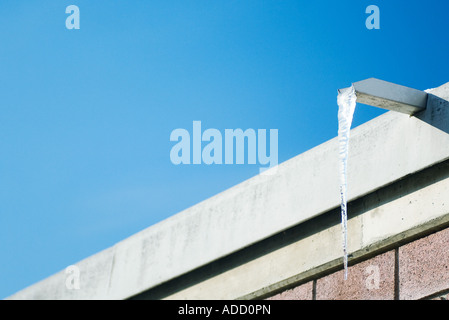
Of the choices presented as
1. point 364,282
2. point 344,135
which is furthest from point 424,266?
point 344,135

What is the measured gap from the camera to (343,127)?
489cm

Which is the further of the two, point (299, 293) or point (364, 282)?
point (299, 293)

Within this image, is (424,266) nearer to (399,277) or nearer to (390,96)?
(399,277)

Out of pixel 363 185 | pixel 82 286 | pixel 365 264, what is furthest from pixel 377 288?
pixel 82 286

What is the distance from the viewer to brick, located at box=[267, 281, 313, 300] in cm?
542

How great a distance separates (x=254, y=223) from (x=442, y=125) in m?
1.52

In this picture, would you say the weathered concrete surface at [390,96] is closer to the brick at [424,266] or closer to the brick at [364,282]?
the brick at [424,266]

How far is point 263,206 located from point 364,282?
36.8 inches

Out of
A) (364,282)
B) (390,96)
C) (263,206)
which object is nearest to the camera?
(390,96)

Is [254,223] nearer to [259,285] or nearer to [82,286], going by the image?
[259,285]

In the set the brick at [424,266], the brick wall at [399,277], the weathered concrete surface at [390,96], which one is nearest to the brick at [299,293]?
the brick wall at [399,277]

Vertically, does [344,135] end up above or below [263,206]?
above

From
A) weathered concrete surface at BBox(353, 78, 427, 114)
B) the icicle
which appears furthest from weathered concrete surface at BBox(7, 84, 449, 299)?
the icicle

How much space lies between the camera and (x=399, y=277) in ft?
16.1
